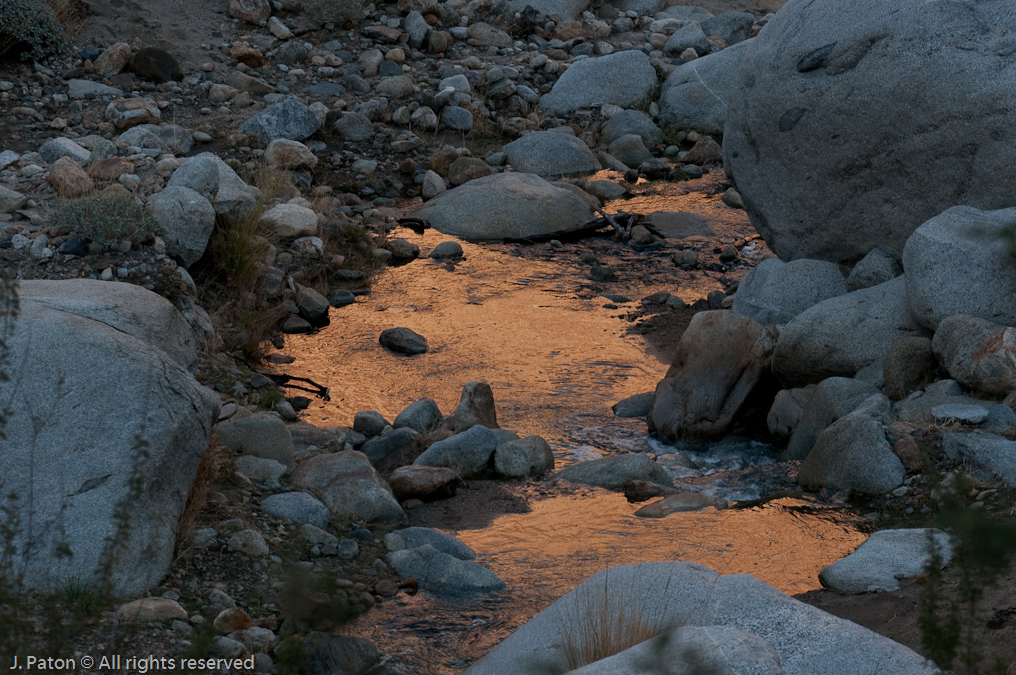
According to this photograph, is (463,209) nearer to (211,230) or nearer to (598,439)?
(211,230)

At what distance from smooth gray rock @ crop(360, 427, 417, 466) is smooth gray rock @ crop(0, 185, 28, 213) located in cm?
343

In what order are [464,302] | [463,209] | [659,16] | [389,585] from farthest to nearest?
[659,16], [463,209], [464,302], [389,585]

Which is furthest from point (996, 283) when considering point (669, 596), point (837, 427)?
point (669, 596)

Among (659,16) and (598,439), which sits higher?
(659,16)

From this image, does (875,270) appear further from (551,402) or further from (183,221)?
(183,221)

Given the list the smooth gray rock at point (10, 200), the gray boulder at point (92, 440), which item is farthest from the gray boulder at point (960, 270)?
the smooth gray rock at point (10, 200)

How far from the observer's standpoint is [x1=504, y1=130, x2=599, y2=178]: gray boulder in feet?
38.6

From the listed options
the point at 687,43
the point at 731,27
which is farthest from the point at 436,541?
the point at 731,27

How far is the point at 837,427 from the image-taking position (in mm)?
5719

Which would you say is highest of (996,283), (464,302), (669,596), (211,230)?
(996,283)

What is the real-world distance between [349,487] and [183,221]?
3.17 meters

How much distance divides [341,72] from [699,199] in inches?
193

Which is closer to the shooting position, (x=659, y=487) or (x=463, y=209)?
(x=659, y=487)

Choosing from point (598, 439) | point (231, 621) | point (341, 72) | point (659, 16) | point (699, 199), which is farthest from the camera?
point (659, 16)
